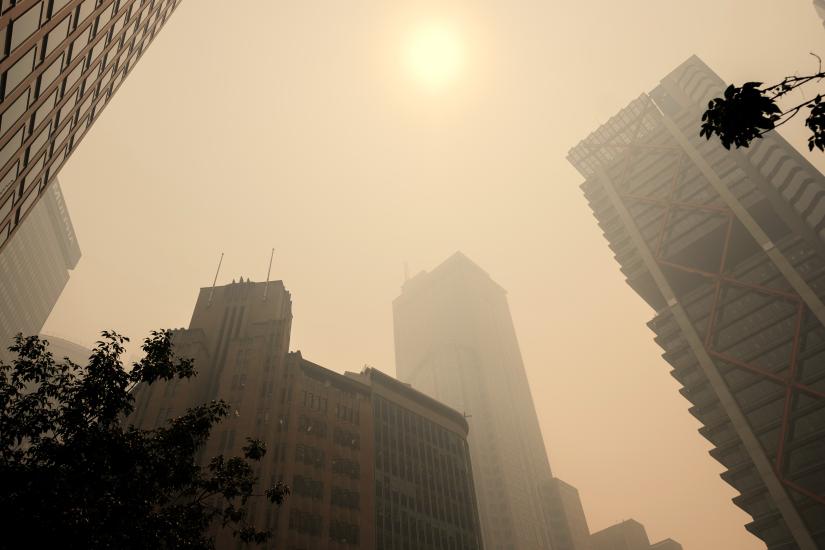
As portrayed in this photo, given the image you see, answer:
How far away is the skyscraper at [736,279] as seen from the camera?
8181cm

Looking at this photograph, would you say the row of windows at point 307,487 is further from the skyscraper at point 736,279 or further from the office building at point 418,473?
the skyscraper at point 736,279

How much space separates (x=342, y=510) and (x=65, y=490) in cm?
5883

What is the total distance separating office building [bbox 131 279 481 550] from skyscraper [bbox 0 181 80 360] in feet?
307

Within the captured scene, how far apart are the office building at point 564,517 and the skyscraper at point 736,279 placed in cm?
9010

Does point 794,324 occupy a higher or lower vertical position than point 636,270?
lower

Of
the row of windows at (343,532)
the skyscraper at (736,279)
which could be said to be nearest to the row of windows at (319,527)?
the row of windows at (343,532)

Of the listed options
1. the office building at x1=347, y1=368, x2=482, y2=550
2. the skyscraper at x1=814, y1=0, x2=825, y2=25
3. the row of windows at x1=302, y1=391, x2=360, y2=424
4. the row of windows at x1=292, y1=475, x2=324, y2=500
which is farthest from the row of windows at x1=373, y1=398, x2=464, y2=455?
the skyscraper at x1=814, y1=0, x2=825, y2=25

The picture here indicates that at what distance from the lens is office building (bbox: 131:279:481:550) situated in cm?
6519

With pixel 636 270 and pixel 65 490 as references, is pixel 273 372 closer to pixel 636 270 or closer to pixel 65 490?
pixel 65 490

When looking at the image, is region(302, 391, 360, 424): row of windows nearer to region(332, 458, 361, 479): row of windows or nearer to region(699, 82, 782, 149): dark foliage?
Answer: region(332, 458, 361, 479): row of windows

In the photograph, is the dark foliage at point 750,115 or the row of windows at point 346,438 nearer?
the dark foliage at point 750,115

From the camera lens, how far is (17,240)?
473 ft

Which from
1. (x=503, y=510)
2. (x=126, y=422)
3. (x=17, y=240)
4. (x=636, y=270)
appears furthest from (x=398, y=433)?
(x=17, y=240)

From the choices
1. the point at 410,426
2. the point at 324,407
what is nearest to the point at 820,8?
the point at 410,426
